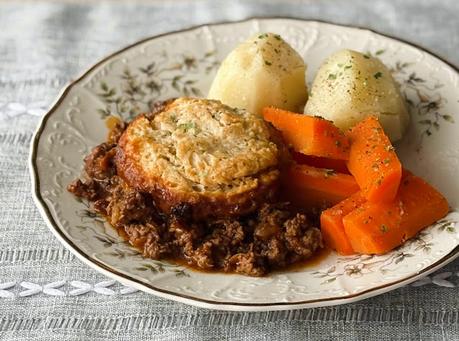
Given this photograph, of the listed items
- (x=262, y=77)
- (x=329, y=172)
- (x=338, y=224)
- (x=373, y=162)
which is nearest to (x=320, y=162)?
(x=329, y=172)

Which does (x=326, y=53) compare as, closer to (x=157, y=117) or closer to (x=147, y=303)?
(x=157, y=117)

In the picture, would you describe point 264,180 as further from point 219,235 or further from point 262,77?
point 262,77

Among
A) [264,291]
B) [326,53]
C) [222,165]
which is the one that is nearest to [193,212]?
[222,165]

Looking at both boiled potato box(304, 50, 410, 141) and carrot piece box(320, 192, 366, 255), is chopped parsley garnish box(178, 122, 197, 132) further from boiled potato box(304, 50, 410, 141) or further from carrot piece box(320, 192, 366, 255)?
carrot piece box(320, 192, 366, 255)

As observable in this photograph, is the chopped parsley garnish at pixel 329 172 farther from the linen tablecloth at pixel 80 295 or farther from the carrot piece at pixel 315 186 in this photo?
the linen tablecloth at pixel 80 295

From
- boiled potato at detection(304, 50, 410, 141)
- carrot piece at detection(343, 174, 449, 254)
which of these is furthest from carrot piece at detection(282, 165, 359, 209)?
boiled potato at detection(304, 50, 410, 141)

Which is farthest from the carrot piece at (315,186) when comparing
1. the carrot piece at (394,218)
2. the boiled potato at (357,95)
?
the boiled potato at (357,95)
